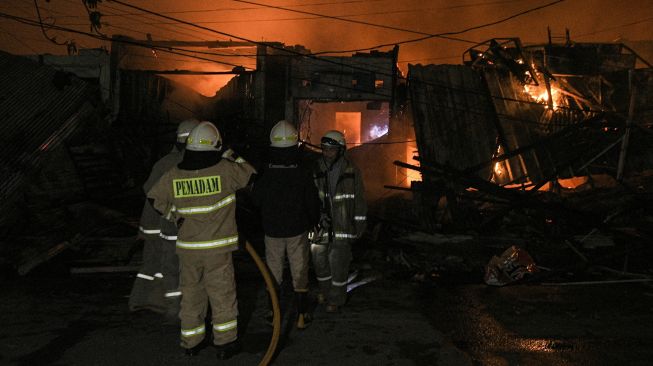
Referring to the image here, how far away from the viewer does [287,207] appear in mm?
4707

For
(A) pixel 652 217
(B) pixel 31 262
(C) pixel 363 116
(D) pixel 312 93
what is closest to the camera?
(B) pixel 31 262

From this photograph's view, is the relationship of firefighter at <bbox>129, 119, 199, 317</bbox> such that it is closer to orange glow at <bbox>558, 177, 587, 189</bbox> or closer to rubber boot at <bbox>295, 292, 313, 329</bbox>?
rubber boot at <bbox>295, 292, 313, 329</bbox>

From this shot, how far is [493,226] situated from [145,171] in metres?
10.1

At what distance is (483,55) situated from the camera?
16.5 meters

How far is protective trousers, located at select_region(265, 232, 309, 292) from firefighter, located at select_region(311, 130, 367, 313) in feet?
1.56

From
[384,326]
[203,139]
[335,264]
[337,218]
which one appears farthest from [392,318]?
[203,139]

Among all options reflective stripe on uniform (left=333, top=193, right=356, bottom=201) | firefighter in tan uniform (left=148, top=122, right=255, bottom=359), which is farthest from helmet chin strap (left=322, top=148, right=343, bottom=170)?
firefighter in tan uniform (left=148, top=122, right=255, bottom=359)

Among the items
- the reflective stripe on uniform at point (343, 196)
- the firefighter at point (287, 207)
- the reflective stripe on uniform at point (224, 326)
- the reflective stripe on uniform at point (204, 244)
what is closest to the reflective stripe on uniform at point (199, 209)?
the reflective stripe on uniform at point (204, 244)

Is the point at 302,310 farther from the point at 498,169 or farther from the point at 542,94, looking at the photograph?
the point at 542,94

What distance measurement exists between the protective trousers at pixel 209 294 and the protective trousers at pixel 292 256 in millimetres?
730

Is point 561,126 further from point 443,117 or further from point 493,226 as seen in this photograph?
point 493,226

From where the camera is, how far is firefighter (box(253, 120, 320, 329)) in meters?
4.72

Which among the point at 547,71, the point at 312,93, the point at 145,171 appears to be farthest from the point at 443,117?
the point at 145,171

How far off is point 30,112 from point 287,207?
10074 mm
